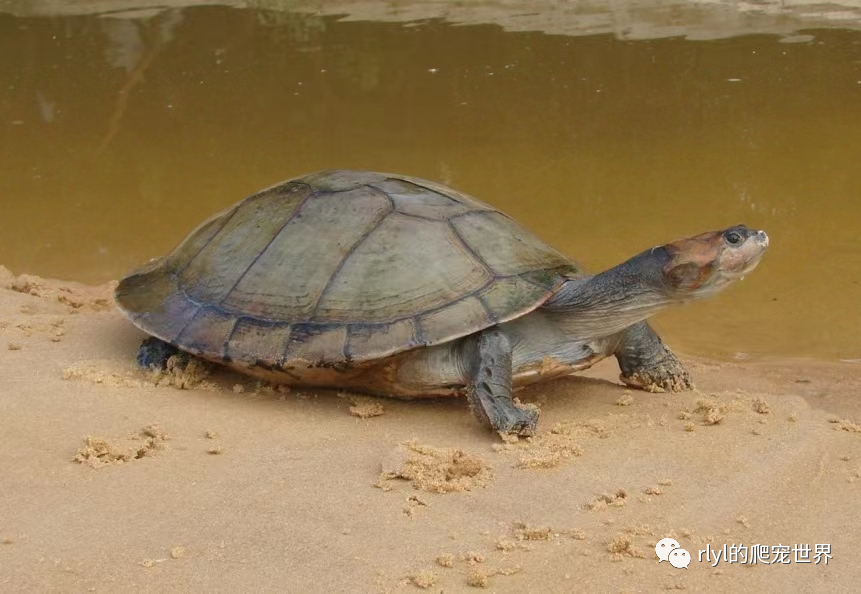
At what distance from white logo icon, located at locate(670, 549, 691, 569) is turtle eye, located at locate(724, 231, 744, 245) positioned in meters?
1.48

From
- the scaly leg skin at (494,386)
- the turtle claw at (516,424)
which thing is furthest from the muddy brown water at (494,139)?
the turtle claw at (516,424)

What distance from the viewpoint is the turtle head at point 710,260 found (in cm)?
426

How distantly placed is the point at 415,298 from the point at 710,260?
1.16m

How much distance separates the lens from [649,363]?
487 cm

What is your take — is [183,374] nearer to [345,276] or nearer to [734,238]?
[345,276]

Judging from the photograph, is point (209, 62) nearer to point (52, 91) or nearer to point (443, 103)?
point (52, 91)

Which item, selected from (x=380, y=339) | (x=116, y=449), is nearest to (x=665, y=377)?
(x=380, y=339)

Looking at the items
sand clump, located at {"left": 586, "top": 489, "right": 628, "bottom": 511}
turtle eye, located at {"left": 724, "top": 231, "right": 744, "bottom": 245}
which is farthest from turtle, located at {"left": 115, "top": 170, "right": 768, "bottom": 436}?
sand clump, located at {"left": 586, "top": 489, "right": 628, "bottom": 511}

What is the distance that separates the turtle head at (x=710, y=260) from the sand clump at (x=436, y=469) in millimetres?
1151

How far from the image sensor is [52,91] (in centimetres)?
1138

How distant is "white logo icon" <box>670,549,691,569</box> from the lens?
123 inches

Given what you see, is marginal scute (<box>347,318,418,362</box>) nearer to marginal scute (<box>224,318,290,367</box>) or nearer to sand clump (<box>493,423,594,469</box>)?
marginal scute (<box>224,318,290,367</box>)

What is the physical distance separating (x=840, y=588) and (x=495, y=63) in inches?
364

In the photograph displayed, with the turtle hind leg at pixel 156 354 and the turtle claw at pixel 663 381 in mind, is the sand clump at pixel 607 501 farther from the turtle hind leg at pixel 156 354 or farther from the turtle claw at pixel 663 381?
the turtle hind leg at pixel 156 354
